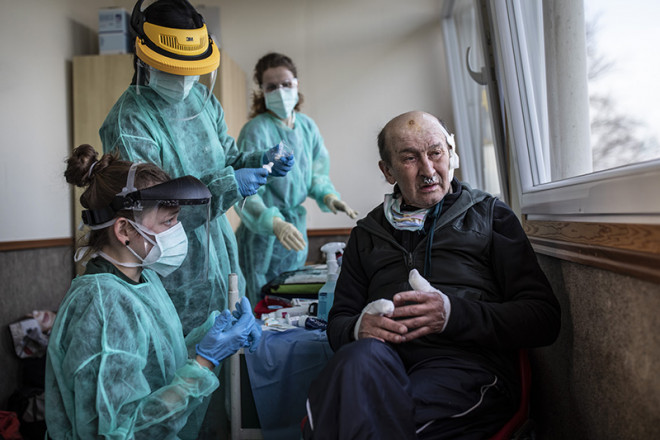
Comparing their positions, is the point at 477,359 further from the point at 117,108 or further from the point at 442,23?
the point at 442,23

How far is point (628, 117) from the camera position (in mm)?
1312

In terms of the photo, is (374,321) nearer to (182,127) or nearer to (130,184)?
(130,184)

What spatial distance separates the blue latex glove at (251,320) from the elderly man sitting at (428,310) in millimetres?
227

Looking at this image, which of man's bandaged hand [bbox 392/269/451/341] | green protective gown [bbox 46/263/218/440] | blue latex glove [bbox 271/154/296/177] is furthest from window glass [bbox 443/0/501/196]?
green protective gown [bbox 46/263/218/440]

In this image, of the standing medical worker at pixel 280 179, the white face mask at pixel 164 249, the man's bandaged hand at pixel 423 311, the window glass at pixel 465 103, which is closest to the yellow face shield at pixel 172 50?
the white face mask at pixel 164 249

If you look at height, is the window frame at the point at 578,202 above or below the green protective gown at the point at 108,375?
above

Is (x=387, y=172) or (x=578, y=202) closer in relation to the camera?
(x=578, y=202)

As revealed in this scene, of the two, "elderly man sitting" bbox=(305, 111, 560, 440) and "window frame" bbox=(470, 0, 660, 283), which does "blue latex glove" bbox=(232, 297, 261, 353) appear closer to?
"elderly man sitting" bbox=(305, 111, 560, 440)

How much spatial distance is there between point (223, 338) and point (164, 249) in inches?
11.8

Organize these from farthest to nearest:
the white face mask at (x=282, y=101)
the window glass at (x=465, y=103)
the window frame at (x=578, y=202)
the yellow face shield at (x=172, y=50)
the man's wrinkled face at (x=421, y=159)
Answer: the window glass at (x=465, y=103)
the white face mask at (x=282, y=101)
the yellow face shield at (x=172, y=50)
the man's wrinkled face at (x=421, y=159)
the window frame at (x=578, y=202)

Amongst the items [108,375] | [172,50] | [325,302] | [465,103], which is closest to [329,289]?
[325,302]

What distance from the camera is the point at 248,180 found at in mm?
2059

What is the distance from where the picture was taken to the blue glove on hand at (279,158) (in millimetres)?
2283

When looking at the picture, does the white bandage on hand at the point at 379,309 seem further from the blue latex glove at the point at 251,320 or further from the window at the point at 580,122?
the window at the point at 580,122
